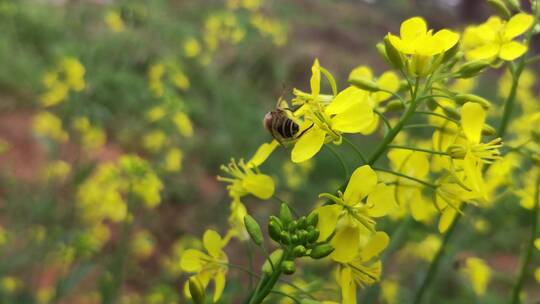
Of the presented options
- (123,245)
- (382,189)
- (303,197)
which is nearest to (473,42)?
(382,189)

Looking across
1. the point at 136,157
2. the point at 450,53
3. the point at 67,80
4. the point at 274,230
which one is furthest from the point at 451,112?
the point at 67,80

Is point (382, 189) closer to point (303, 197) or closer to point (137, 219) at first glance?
point (137, 219)

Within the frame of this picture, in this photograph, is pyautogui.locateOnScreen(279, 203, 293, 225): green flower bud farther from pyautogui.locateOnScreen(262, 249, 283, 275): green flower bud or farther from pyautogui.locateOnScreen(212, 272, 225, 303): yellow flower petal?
pyautogui.locateOnScreen(212, 272, 225, 303): yellow flower petal

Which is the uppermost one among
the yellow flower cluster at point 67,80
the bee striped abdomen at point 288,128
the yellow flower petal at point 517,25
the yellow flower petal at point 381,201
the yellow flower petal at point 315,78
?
the yellow flower cluster at point 67,80

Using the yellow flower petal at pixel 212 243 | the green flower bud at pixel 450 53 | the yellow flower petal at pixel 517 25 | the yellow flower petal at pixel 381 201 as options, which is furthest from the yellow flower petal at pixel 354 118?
the yellow flower petal at pixel 517 25

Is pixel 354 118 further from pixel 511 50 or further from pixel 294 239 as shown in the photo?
pixel 511 50

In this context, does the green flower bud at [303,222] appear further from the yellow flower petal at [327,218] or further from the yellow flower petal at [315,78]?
the yellow flower petal at [315,78]
